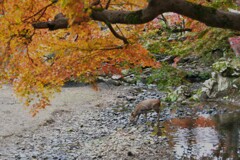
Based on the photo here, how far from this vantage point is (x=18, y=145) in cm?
1179

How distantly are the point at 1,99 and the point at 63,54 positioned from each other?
33.6ft

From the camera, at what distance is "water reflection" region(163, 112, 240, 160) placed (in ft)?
31.5

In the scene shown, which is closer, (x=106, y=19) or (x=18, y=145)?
(x=106, y=19)

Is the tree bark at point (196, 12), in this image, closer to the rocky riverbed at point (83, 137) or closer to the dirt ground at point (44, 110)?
the rocky riverbed at point (83, 137)

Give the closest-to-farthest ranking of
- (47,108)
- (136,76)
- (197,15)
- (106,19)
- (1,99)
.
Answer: (197,15)
(106,19)
(47,108)
(1,99)
(136,76)

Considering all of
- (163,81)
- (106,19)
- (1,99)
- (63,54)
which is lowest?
(1,99)

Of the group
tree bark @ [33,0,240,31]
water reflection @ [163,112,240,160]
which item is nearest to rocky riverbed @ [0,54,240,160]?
water reflection @ [163,112,240,160]

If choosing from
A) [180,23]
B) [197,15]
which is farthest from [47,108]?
[197,15]

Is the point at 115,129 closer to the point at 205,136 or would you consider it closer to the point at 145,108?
the point at 145,108

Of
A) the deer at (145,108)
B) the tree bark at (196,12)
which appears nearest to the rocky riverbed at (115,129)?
the deer at (145,108)

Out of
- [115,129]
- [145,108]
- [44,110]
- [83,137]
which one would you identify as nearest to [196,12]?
[83,137]

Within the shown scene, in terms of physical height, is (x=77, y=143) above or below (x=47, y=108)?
above

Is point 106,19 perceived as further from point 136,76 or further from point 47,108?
point 136,76

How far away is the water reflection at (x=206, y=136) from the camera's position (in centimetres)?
960
